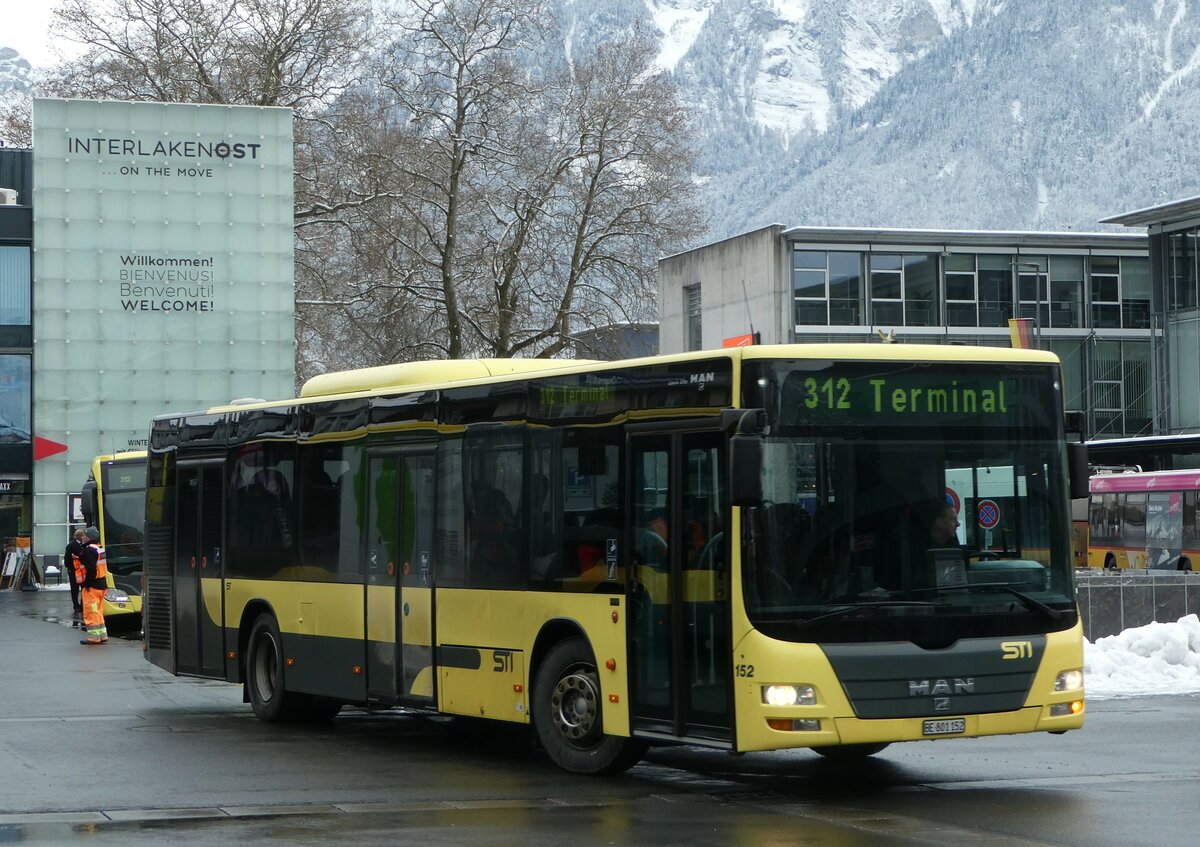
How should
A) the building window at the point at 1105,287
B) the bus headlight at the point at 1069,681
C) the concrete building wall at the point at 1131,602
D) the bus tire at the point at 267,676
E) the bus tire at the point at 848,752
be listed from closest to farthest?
the bus headlight at the point at 1069,681 < the bus tire at the point at 848,752 < the bus tire at the point at 267,676 < the concrete building wall at the point at 1131,602 < the building window at the point at 1105,287

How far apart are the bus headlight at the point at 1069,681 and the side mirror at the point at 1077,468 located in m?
1.07

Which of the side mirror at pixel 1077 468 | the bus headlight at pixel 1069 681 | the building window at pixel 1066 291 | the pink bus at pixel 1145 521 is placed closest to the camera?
the bus headlight at pixel 1069 681

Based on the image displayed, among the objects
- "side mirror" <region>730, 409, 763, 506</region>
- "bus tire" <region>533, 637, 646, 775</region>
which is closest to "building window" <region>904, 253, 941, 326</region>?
"bus tire" <region>533, 637, 646, 775</region>

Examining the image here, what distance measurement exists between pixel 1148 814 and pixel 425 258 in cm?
4598

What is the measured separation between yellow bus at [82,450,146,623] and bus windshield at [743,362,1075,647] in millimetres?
23048

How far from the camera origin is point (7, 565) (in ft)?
166

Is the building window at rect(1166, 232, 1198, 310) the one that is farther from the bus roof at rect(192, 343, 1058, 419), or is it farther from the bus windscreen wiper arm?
the bus windscreen wiper arm

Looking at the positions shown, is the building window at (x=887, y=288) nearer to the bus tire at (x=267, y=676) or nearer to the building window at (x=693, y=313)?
the building window at (x=693, y=313)

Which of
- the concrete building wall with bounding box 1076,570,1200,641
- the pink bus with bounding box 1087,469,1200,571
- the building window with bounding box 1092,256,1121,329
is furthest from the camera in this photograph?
the building window with bounding box 1092,256,1121,329

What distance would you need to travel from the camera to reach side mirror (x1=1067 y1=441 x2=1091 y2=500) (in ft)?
38.1

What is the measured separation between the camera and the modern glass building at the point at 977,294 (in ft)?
228

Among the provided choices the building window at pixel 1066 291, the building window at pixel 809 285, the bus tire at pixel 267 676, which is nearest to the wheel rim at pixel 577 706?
the bus tire at pixel 267 676

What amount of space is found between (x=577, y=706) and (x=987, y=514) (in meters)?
2.92

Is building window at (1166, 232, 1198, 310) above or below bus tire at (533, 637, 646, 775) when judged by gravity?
above
